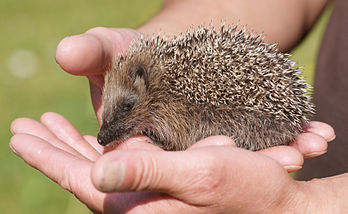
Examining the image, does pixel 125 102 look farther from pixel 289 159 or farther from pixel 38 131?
pixel 289 159

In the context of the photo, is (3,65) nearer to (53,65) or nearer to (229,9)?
(53,65)

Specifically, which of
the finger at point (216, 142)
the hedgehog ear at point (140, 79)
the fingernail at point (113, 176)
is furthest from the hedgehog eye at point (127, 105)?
the fingernail at point (113, 176)

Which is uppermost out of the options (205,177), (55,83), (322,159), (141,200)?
(205,177)

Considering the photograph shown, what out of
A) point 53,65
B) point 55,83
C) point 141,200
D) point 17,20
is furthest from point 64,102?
point 141,200

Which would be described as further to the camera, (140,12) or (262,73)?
(140,12)

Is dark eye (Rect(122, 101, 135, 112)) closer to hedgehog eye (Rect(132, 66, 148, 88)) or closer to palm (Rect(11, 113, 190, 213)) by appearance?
hedgehog eye (Rect(132, 66, 148, 88))

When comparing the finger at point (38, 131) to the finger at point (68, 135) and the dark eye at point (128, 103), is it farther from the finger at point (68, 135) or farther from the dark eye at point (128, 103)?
the dark eye at point (128, 103)
